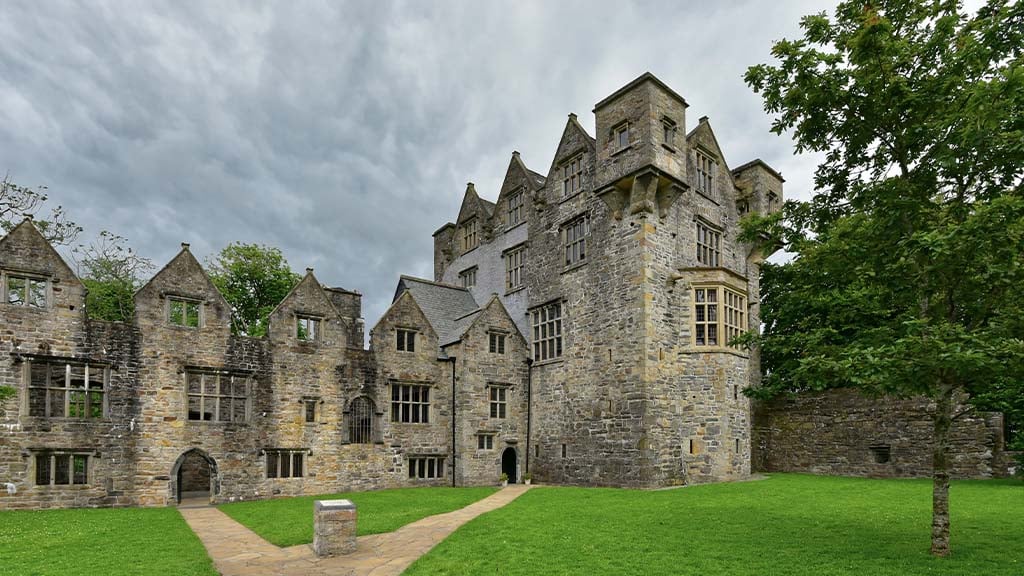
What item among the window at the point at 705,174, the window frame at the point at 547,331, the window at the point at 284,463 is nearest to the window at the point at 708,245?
the window at the point at 705,174

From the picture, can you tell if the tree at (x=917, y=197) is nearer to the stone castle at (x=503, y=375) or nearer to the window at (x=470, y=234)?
the stone castle at (x=503, y=375)

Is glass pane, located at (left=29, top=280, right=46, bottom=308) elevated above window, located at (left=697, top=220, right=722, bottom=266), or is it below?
below

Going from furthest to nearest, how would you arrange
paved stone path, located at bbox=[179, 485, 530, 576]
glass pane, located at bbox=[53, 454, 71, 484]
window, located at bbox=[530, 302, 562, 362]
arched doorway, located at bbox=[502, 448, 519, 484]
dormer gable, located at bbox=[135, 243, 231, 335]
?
arched doorway, located at bbox=[502, 448, 519, 484], window, located at bbox=[530, 302, 562, 362], dormer gable, located at bbox=[135, 243, 231, 335], glass pane, located at bbox=[53, 454, 71, 484], paved stone path, located at bbox=[179, 485, 530, 576]

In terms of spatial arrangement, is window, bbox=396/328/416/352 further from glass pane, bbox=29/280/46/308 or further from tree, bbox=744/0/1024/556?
tree, bbox=744/0/1024/556

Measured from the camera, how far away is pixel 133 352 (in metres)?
22.5

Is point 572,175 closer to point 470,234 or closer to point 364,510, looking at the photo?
point 470,234

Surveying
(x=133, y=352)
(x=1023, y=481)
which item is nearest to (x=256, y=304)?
(x=133, y=352)

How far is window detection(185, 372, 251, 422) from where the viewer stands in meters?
23.7

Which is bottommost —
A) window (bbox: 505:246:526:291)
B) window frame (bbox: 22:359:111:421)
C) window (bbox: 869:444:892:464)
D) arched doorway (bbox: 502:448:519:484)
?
arched doorway (bbox: 502:448:519:484)

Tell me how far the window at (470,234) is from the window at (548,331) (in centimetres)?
780

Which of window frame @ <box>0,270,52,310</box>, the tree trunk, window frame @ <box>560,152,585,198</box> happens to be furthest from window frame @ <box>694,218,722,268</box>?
window frame @ <box>0,270,52,310</box>

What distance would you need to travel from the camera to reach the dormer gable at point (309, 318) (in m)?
25.5

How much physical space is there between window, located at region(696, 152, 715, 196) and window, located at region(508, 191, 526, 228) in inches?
365

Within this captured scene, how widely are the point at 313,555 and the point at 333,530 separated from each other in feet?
2.26
